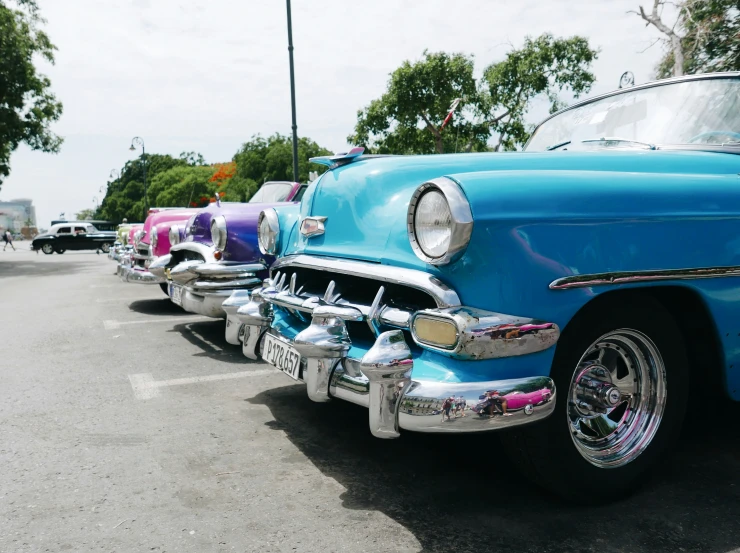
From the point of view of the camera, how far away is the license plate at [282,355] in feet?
9.21

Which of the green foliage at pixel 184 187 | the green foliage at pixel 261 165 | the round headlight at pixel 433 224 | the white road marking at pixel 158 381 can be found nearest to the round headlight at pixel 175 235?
the white road marking at pixel 158 381

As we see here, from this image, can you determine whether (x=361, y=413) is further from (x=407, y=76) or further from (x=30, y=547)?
(x=407, y=76)

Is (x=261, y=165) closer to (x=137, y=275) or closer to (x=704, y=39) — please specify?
(x=704, y=39)

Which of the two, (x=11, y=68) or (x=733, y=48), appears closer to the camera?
(x=733, y=48)

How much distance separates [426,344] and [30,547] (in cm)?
153

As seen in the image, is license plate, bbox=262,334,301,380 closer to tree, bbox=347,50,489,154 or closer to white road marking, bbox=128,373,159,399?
white road marking, bbox=128,373,159,399

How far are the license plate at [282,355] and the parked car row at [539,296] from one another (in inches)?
0.5

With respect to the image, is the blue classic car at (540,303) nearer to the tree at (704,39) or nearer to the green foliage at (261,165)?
the tree at (704,39)

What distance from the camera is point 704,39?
15039 millimetres

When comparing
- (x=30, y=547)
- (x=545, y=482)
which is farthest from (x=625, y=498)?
(x=30, y=547)

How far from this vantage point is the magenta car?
758 cm

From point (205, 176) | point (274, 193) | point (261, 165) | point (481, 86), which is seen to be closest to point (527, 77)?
point (481, 86)

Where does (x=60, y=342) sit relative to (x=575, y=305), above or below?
below

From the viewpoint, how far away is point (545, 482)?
2.33 meters
